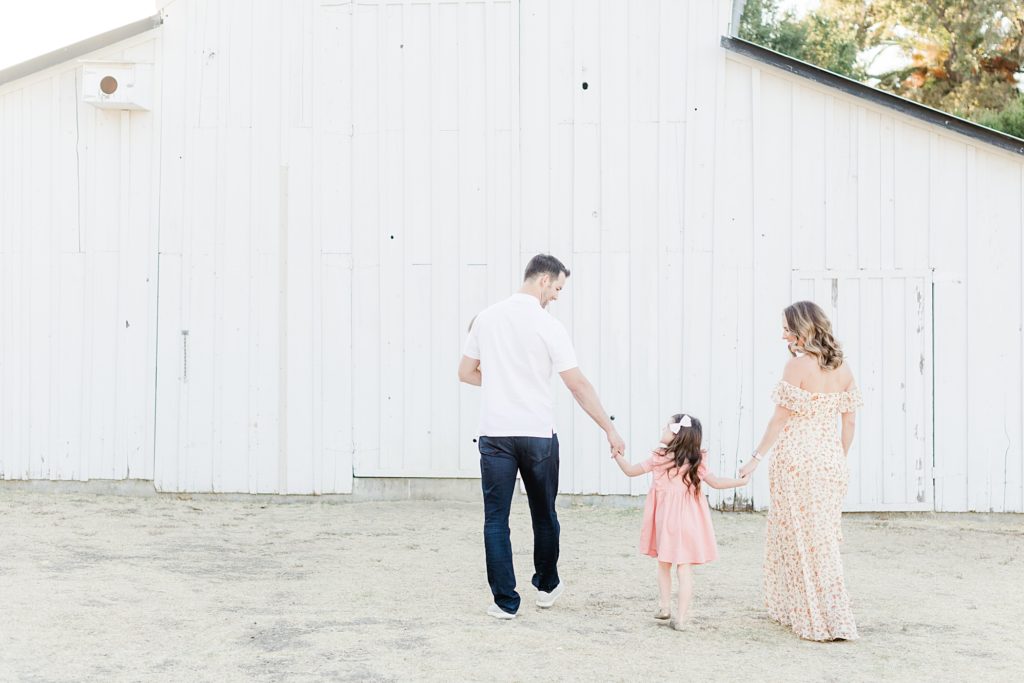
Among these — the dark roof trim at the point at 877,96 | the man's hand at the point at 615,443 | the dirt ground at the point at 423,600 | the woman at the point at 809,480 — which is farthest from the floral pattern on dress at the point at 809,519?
the dark roof trim at the point at 877,96

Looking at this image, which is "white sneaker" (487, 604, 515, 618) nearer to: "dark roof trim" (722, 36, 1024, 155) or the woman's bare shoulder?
the woman's bare shoulder

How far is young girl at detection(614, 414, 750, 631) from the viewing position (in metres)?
5.75

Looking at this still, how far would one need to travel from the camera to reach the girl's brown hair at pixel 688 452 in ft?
18.8

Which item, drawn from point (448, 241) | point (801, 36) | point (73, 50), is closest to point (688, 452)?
point (448, 241)

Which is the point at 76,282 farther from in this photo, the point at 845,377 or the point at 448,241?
the point at 845,377

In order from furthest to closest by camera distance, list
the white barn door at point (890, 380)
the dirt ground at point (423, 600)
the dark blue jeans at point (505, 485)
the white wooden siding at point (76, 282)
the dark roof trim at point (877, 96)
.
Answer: the white wooden siding at point (76, 282) < the white barn door at point (890, 380) < the dark roof trim at point (877, 96) < the dark blue jeans at point (505, 485) < the dirt ground at point (423, 600)

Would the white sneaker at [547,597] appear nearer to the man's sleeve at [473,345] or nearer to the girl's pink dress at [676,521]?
the girl's pink dress at [676,521]

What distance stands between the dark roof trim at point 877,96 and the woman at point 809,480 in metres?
3.92

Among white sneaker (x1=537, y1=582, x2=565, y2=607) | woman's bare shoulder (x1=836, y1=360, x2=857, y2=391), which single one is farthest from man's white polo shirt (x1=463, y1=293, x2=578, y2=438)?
woman's bare shoulder (x1=836, y1=360, x2=857, y2=391)

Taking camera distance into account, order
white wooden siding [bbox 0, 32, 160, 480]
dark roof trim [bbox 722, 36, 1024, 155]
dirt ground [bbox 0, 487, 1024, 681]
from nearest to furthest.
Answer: dirt ground [bbox 0, 487, 1024, 681] → dark roof trim [bbox 722, 36, 1024, 155] → white wooden siding [bbox 0, 32, 160, 480]

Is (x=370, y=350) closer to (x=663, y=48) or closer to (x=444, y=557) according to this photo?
(x=444, y=557)

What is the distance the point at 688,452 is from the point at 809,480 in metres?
0.61

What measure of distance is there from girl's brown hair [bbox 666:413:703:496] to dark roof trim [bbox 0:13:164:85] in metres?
6.48

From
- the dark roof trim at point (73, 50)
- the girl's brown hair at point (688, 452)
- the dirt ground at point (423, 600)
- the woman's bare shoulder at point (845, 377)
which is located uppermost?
the dark roof trim at point (73, 50)
